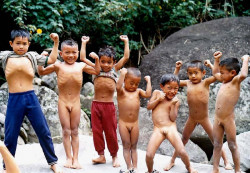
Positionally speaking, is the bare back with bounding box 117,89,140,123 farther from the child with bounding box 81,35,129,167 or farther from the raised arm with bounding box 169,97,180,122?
the raised arm with bounding box 169,97,180,122

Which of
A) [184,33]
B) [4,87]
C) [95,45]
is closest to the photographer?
[4,87]

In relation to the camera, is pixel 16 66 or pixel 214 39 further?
pixel 214 39

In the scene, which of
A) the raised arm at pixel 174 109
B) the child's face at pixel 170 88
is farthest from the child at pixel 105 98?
the raised arm at pixel 174 109

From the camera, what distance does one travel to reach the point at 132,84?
460cm

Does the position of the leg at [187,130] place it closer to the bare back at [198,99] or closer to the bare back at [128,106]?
the bare back at [198,99]

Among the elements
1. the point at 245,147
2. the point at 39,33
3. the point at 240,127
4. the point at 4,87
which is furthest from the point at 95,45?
the point at 245,147

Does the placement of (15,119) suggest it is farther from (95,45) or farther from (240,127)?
(95,45)

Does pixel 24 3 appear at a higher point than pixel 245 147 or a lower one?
higher

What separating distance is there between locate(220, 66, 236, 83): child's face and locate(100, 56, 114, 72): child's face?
1.38m

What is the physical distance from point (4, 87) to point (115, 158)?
3339 millimetres

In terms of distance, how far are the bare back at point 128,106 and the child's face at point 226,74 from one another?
107cm

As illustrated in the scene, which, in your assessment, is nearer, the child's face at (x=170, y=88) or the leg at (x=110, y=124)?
the child's face at (x=170, y=88)

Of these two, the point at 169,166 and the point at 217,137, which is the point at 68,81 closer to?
the point at 169,166

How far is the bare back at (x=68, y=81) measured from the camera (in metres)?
4.59
